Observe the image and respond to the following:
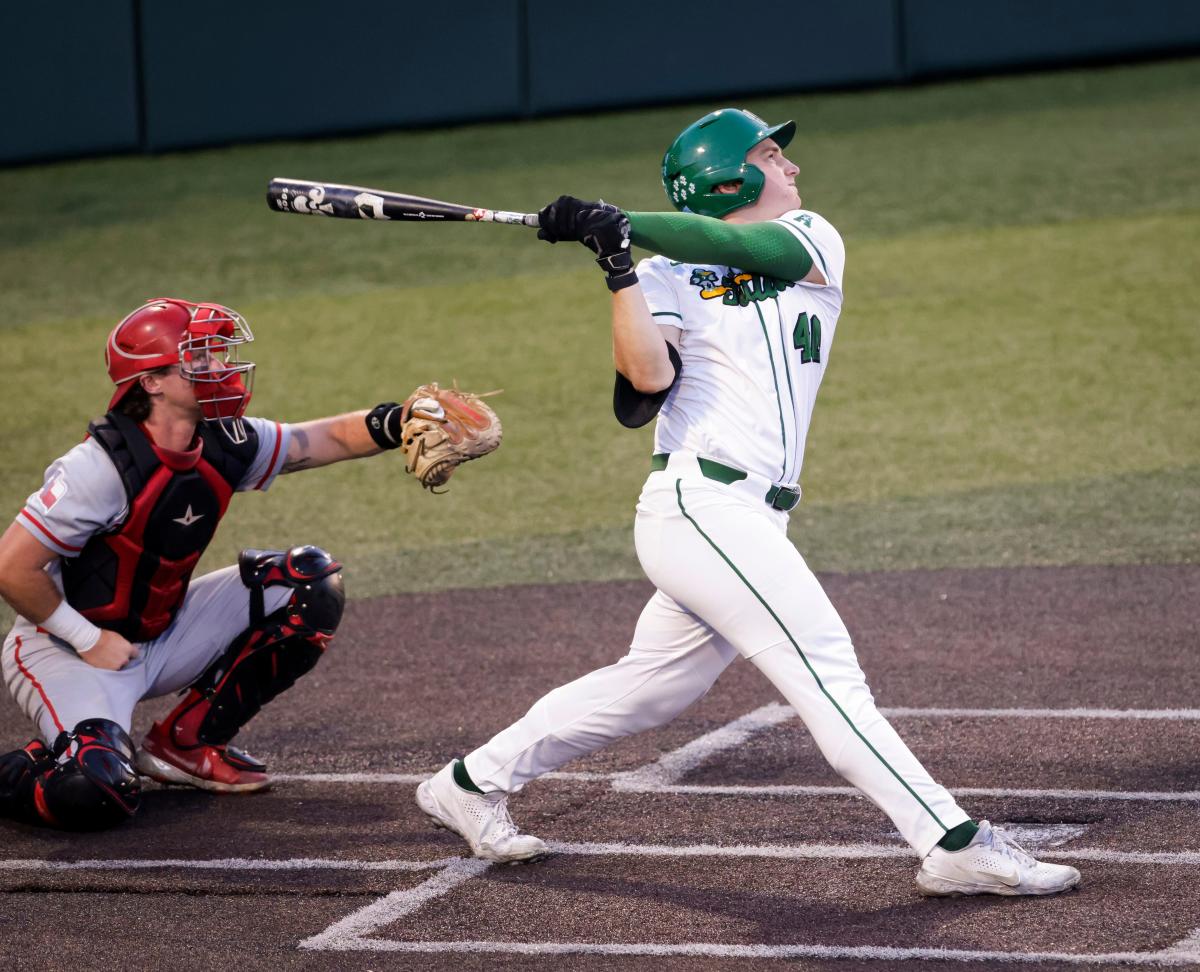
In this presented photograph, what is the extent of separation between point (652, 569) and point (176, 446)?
59.5 inches

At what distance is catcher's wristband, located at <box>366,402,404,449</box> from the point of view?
15.5ft

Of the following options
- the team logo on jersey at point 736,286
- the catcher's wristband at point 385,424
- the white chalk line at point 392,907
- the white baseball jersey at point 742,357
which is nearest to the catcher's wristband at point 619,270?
the white baseball jersey at point 742,357

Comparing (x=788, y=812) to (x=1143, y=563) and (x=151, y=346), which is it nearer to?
(x=151, y=346)

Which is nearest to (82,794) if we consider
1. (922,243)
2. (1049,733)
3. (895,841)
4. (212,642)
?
(212,642)

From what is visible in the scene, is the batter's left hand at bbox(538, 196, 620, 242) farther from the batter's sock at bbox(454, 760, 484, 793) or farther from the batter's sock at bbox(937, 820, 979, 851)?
the batter's sock at bbox(937, 820, 979, 851)

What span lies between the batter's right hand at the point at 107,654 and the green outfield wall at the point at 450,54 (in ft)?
41.2

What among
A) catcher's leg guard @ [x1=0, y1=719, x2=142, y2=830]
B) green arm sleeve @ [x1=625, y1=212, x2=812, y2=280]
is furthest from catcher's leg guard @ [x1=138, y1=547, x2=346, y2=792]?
green arm sleeve @ [x1=625, y1=212, x2=812, y2=280]

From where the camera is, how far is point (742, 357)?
152 inches

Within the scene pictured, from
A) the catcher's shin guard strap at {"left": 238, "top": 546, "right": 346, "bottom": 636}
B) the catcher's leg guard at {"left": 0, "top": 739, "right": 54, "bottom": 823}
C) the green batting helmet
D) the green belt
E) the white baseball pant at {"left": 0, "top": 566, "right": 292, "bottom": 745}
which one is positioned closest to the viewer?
the green belt

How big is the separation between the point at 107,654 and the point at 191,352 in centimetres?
85

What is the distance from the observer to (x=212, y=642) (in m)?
4.88

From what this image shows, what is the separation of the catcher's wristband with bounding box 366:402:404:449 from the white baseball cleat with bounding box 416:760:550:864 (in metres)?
1.05

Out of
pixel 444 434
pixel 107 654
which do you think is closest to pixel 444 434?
pixel 444 434

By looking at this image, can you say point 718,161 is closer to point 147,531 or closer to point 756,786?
point 756,786
